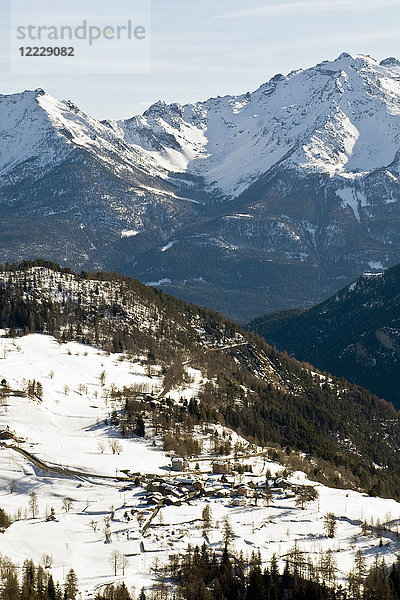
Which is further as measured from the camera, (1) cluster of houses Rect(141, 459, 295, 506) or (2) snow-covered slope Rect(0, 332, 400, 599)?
(1) cluster of houses Rect(141, 459, 295, 506)

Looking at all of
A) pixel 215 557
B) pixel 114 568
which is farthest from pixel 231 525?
pixel 114 568

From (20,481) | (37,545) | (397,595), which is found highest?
(20,481)

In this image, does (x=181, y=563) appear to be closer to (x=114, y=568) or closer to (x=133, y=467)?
(x=114, y=568)

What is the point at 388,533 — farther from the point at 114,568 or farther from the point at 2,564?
the point at 2,564

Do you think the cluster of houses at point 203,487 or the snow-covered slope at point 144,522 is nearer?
the snow-covered slope at point 144,522

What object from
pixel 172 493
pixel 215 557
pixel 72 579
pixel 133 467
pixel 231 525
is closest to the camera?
pixel 72 579

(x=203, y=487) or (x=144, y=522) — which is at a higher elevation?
(x=203, y=487)

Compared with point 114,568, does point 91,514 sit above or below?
above

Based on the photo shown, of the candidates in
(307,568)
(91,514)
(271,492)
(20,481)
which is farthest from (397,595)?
(20,481)

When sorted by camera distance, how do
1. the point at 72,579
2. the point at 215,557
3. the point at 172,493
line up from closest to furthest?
the point at 72,579 → the point at 215,557 → the point at 172,493

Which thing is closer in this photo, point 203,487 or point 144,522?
point 144,522

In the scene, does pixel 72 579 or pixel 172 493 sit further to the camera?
pixel 172 493
